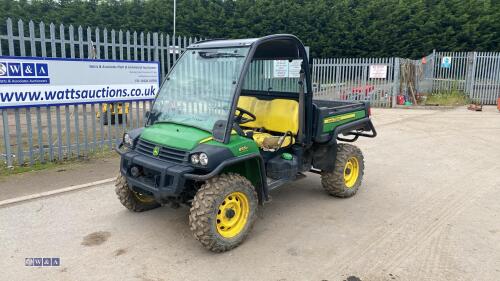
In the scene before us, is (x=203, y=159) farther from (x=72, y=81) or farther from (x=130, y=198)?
(x=72, y=81)

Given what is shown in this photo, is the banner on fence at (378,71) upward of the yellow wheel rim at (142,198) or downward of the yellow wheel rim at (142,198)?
upward

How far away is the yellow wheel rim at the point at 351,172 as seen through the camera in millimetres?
5523

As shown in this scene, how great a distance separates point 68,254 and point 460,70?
20.3m

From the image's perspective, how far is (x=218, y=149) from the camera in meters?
3.60

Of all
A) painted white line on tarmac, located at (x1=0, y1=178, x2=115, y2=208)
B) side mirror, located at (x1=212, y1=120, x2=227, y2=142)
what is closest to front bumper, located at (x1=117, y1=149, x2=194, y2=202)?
side mirror, located at (x1=212, y1=120, x2=227, y2=142)

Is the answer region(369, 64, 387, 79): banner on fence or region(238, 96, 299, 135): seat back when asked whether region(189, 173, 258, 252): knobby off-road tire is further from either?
region(369, 64, 387, 79): banner on fence

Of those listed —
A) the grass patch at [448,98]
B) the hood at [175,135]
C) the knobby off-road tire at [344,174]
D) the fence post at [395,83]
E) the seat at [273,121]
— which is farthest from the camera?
the grass patch at [448,98]

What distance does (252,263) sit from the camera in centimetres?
360

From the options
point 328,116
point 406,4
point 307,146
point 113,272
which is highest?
point 406,4

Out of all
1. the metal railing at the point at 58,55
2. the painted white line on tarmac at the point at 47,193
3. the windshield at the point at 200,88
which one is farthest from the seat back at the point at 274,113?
the metal railing at the point at 58,55

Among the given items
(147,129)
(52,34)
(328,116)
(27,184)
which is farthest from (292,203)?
(52,34)

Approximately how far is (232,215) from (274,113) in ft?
5.06

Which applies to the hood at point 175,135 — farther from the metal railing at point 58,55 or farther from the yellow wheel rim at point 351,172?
the metal railing at point 58,55

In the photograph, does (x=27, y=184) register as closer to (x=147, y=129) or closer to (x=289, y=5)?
(x=147, y=129)
